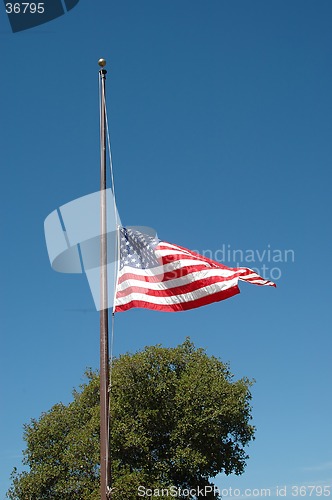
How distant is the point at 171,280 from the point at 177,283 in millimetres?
147

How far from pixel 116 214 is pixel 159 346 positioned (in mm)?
24745

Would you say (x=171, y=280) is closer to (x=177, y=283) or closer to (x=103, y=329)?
(x=177, y=283)

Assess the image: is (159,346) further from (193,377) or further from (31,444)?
(31,444)

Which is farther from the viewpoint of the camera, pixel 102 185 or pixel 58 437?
pixel 58 437

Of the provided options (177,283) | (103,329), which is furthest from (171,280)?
(103,329)

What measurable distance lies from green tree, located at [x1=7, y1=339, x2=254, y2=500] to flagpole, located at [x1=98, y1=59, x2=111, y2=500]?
20773 mm

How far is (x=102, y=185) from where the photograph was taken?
46.5 ft

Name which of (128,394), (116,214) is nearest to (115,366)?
(128,394)

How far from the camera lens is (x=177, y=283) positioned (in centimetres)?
1431

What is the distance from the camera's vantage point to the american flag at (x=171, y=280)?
1410 cm

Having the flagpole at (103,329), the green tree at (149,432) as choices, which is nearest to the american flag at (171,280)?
the flagpole at (103,329)

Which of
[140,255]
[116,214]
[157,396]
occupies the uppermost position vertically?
[157,396]

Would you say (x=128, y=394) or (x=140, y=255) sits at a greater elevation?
(x=128, y=394)

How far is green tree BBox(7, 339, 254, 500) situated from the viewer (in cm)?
3391
